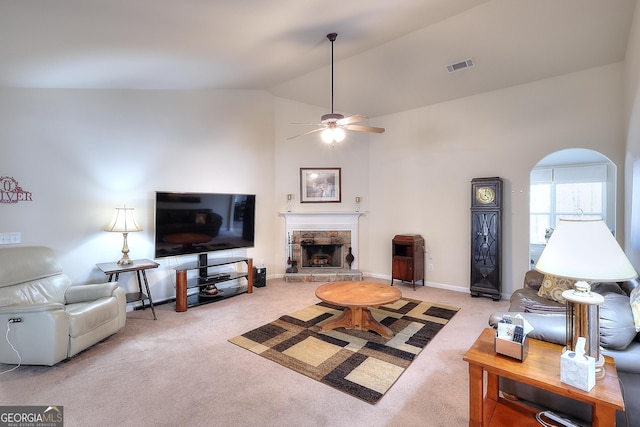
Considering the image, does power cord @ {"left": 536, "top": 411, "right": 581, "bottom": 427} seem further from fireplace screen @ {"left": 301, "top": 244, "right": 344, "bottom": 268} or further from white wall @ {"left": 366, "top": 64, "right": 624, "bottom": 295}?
fireplace screen @ {"left": 301, "top": 244, "right": 344, "bottom": 268}

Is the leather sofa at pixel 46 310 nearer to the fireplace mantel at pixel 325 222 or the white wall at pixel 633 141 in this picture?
the fireplace mantel at pixel 325 222

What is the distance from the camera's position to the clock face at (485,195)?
14.6 feet

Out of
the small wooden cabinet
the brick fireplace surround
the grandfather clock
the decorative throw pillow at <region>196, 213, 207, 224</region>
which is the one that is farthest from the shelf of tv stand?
the grandfather clock

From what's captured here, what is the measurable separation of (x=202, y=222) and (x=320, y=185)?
2.36m

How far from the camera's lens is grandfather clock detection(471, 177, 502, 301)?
441 cm

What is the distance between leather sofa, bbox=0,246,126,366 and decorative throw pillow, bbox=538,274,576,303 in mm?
4477

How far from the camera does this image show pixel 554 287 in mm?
2990

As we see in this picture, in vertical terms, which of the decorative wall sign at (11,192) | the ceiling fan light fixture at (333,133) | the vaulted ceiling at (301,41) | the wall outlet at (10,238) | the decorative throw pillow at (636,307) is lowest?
the decorative throw pillow at (636,307)

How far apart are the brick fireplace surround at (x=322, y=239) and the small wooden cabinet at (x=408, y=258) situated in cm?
82

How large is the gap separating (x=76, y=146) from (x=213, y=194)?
1.77 metres

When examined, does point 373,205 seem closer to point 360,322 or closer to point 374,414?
point 360,322

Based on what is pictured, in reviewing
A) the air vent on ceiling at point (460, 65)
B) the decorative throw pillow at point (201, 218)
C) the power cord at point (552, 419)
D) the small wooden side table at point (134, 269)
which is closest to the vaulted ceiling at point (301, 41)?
the air vent on ceiling at point (460, 65)

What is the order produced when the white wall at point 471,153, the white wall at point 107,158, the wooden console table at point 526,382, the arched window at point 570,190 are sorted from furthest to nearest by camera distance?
the arched window at point 570,190 → the white wall at point 471,153 → the white wall at point 107,158 → the wooden console table at point 526,382

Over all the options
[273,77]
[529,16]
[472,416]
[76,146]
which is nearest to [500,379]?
[472,416]
